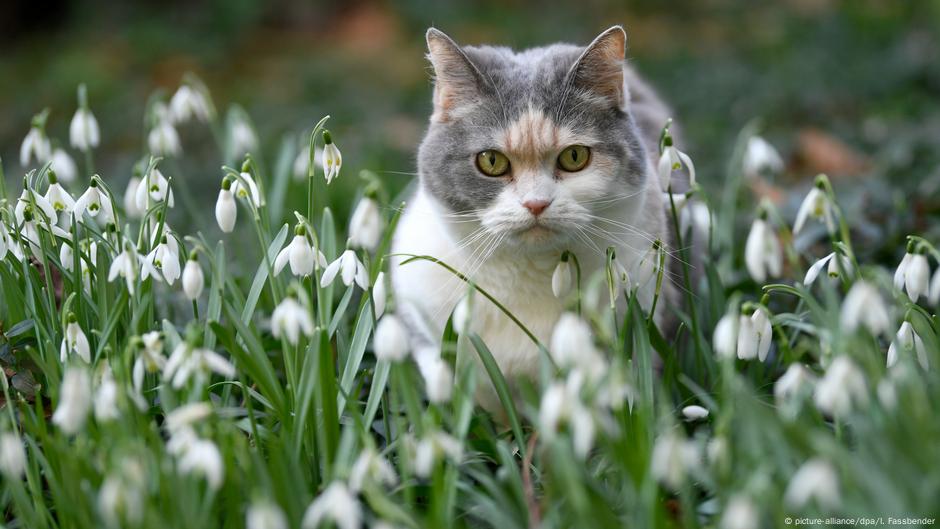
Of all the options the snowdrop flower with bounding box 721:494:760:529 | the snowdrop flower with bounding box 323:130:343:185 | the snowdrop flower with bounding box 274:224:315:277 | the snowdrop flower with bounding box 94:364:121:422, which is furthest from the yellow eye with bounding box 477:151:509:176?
the snowdrop flower with bounding box 721:494:760:529

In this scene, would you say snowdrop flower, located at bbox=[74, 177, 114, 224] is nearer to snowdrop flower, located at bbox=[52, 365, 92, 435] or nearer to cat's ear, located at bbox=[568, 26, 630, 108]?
snowdrop flower, located at bbox=[52, 365, 92, 435]

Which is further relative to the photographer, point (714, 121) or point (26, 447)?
point (714, 121)

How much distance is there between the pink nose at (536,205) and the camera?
263 centimetres

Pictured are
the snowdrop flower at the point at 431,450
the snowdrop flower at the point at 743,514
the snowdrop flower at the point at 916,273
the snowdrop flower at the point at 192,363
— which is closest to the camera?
the snowdrop flower at the point at 743,514

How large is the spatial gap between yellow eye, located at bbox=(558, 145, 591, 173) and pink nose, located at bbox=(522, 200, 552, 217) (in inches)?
8.2

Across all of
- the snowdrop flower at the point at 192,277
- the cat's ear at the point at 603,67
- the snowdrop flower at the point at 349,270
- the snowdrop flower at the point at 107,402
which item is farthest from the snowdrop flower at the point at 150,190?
the cat's ear at the point at 603,67

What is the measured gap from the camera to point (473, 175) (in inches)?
112

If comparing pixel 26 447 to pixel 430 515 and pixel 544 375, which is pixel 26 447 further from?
pixel 544 375

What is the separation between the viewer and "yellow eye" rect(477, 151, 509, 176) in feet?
9.26

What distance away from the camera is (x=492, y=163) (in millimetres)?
2844

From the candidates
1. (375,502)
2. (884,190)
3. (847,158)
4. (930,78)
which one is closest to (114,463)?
(375,502)

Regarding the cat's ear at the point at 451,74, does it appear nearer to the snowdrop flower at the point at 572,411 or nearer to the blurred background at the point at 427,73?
the snowdrop flower at the point at 572,411

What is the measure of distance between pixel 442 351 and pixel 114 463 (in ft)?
3.01

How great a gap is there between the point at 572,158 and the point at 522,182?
0.19 meters
